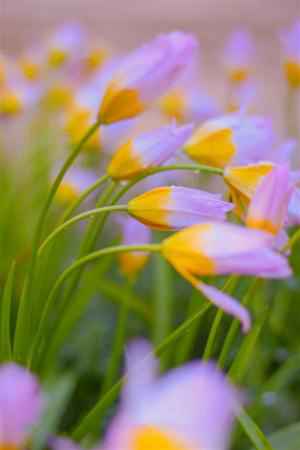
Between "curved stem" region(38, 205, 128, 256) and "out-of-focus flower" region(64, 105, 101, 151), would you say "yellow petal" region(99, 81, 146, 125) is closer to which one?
"curved stem" region(38, 205, 128, 256)

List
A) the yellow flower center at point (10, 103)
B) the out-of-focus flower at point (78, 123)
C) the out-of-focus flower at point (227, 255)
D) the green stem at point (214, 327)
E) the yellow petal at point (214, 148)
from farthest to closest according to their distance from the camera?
the yellow flower center at point (10, 103), the out-of-focus flower at point (78, 123), the yellow petal at point (214, 148), the green stem at point (214, 327), the out-of-focus flower at point (227, 255)

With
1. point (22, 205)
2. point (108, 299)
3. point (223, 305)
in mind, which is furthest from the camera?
point (22, 205)

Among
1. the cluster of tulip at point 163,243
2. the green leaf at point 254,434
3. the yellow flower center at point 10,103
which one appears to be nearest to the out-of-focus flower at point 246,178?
the cluster of tulip at point 163,243

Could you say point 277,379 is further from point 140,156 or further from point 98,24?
point 98,24

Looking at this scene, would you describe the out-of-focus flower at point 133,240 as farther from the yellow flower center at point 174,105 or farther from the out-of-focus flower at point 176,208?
the yellow flower center at point 174,105

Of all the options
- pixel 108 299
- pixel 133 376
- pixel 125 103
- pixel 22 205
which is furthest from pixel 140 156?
pixel 22 205
